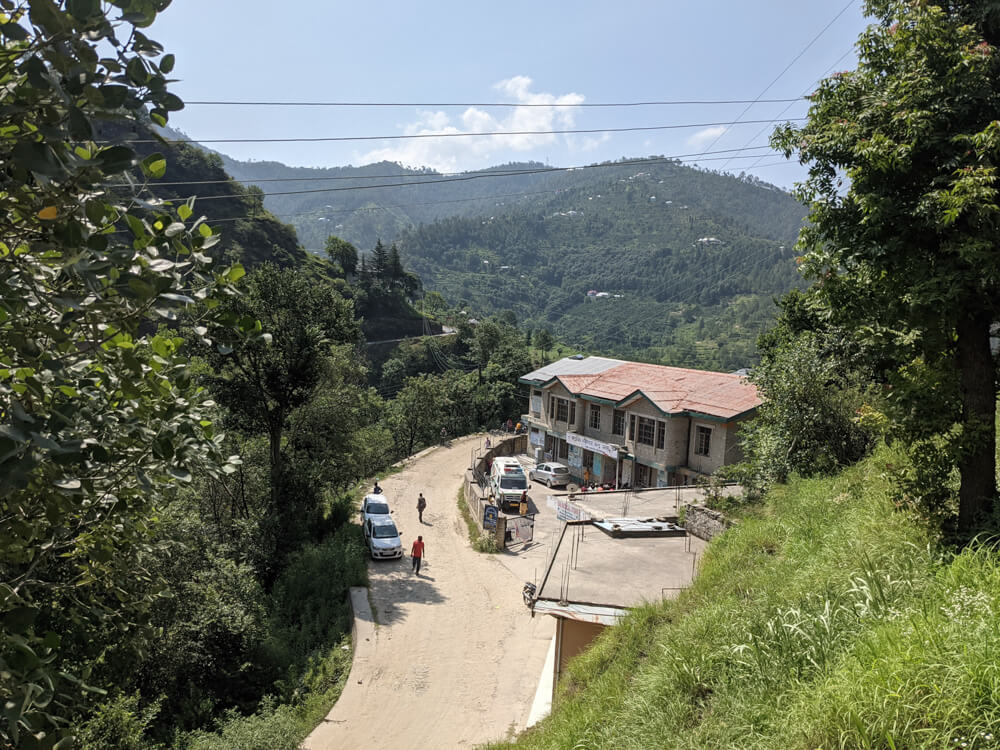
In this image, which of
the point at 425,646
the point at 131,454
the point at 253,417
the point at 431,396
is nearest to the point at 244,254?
the point at 431,396

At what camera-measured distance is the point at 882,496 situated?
7500mm

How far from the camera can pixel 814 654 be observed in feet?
14.9

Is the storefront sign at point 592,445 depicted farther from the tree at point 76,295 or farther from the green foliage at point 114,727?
the tree at point 76,295

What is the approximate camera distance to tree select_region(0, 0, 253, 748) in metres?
1.84

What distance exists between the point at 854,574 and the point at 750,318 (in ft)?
396

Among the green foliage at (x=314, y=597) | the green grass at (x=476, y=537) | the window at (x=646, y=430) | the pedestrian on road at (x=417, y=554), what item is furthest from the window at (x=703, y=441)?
the green foliage at (x=314, y=597)

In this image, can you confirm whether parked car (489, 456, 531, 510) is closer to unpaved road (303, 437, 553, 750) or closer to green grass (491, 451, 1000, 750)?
unpaved road (303, 437, 553, 750)

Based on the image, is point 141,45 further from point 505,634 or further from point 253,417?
point 253,417

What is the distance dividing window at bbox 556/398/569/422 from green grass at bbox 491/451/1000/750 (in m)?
26.0

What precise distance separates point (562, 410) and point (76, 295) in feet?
110

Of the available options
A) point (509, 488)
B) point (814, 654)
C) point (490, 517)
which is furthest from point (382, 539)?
point (814, 654)

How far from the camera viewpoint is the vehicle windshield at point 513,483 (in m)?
26.8

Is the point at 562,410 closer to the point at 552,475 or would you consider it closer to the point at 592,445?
the point at 592,445

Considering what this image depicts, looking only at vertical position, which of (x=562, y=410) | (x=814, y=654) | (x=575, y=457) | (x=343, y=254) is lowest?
(x=575, y=457)
